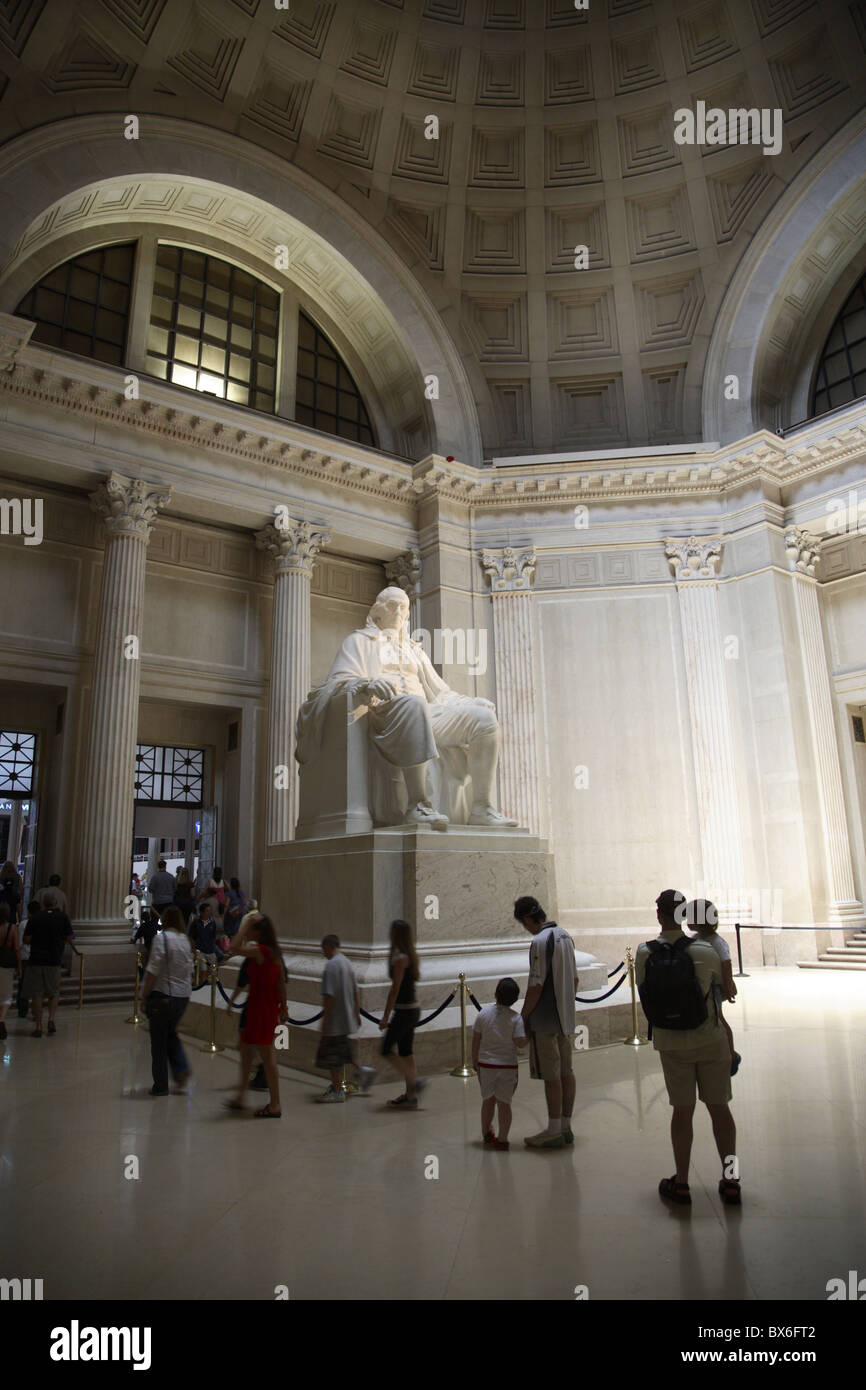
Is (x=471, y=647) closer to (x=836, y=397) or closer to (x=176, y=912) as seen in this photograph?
(x=836, y=397)

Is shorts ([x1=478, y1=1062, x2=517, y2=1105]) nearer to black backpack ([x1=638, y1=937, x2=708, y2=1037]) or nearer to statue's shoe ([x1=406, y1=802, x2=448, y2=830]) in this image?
black backpack ([x1=638, y1=937, x2=708, y2=1037])

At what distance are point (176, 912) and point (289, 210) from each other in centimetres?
1408

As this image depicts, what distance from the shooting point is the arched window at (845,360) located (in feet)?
50.9

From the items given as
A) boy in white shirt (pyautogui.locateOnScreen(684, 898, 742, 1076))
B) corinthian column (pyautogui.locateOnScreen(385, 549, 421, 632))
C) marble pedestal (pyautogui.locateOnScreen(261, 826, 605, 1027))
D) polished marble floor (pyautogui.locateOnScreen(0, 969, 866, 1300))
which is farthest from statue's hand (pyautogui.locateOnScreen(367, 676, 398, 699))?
corinthian column (pyautogui.locateOnScreen(385, 549, 421, 632))

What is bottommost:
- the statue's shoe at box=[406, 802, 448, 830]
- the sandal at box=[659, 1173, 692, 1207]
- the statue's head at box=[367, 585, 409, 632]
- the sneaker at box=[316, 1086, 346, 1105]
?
the sneaker at box=[316, 1086, 346, 1105]

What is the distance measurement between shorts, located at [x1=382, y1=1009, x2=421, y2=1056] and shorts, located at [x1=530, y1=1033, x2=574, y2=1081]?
1214 millimetres

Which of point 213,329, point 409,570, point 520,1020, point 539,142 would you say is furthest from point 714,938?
point 539,142

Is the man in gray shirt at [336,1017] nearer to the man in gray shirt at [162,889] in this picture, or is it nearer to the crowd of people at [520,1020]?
the crowd of people at [520,1020]

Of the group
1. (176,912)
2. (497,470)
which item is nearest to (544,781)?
(497,470)

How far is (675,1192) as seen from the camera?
3381 mm

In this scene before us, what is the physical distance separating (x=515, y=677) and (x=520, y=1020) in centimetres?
1137

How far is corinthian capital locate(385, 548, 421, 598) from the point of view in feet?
53.0

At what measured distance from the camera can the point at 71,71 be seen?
13188mm

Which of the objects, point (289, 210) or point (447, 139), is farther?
point (447, 139)
